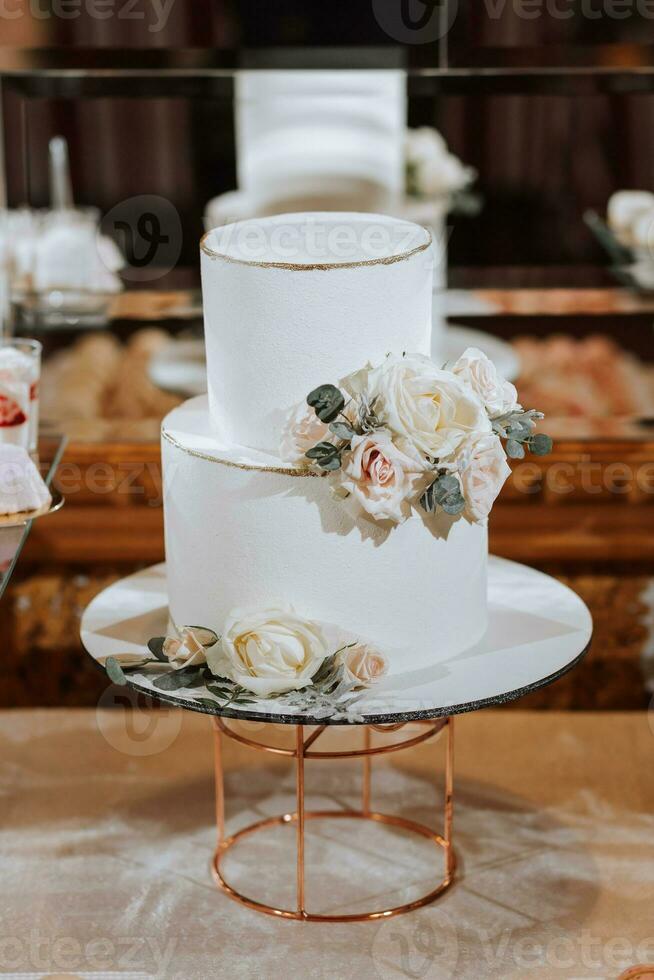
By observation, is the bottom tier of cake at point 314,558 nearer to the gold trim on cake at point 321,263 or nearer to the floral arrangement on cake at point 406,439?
the floral arrangement on cake at point 406,439

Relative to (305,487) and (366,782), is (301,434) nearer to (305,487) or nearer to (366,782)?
(305,487)

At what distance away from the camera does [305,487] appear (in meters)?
1.85

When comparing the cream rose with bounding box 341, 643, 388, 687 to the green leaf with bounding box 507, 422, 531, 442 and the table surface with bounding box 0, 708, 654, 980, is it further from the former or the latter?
the table surface with bounding box 0, 708, 654, 980

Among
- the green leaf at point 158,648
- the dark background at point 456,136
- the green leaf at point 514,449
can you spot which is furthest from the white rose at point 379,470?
the dark background at point 456,136

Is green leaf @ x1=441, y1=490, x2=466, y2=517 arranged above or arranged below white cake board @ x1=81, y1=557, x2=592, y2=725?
above

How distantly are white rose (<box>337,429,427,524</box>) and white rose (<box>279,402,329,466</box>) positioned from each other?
2.3 inches

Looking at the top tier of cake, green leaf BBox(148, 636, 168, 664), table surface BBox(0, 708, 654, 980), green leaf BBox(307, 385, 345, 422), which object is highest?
the top tier of cake

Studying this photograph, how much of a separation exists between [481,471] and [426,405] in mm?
122

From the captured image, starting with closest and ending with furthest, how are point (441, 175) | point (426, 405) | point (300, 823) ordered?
point (426, 405), point (300, 823), point (441, 175)

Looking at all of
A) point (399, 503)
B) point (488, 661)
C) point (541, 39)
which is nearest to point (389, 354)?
point (399, 503)

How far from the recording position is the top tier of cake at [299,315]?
182 cm

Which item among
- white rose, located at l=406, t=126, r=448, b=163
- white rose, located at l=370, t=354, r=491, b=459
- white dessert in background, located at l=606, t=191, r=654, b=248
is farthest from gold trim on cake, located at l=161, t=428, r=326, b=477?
white dessert in background, located at l=606, t=191, r=654, b=248

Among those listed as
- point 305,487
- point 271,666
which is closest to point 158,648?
point 271,666

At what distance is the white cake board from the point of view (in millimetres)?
1803
